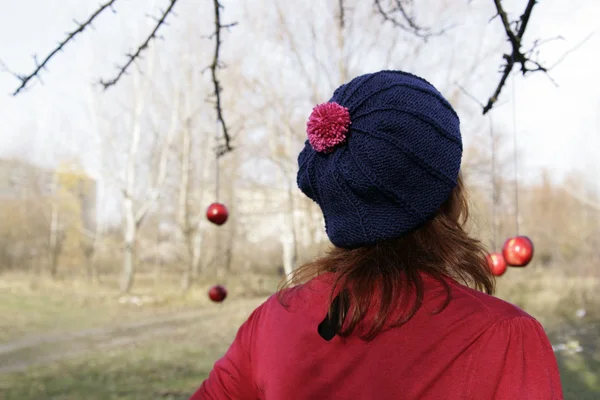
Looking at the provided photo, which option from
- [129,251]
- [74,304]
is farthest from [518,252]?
[129,251]

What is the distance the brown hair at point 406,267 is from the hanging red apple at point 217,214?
2918 millimetres

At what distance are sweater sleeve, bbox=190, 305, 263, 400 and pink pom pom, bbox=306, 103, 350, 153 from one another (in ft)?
1.23

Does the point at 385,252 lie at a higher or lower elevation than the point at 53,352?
higher

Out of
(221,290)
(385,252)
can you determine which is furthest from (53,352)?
(385,252)

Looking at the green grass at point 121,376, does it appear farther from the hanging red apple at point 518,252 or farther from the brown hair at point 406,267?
the brown hair at point 406,267

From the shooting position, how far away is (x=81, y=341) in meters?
9.30

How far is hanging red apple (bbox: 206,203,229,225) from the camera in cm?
387

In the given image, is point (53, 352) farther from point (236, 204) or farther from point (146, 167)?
point (236, 204)

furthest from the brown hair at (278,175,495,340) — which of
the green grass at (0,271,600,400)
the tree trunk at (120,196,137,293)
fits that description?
the tree trunk at (120,196,137,293)

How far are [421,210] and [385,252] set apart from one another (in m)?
0.10

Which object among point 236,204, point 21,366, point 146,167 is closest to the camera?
point 21,366

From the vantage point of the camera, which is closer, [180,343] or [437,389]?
[437,389]

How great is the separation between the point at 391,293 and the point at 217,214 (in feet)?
10.2

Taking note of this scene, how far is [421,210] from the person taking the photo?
928 millimetres
